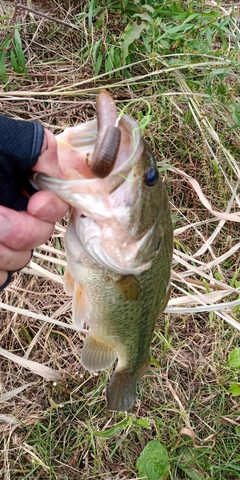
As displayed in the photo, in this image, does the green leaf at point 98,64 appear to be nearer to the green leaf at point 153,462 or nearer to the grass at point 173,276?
the grass at point 173,276

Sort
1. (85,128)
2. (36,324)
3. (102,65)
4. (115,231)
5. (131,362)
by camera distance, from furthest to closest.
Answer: (102,65)
(36,324)
(131,362)
(115,231)
(85,128)

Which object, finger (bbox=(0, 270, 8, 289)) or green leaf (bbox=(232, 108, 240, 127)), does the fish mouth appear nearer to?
finger (bbox=(0, 270, 8, 289))

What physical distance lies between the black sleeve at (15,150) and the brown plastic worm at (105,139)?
0.58ft

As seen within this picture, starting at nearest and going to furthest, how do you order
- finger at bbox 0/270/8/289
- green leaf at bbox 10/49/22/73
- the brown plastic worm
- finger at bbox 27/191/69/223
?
the brown plastic worm < finger at bbox 27/191/69/223 < finger at bbox 0/270/8/289 < green leaf at bbox 10/49/22/73

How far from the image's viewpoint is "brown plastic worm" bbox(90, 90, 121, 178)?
1.32m

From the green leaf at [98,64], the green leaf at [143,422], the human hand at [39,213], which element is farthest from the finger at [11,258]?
the green leaf at [98,64]

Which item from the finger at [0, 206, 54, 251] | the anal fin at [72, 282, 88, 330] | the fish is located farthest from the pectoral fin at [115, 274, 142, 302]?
the finger at [0, 206, 54, 251]

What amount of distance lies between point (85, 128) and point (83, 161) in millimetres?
95

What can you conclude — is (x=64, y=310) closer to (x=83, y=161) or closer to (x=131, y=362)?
(x=131, y=362)

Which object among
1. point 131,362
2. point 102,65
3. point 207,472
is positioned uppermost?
point 102,65

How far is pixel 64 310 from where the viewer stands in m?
2.94

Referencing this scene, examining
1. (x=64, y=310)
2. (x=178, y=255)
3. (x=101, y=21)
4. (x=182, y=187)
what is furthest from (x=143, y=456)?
(x=101, y=21)

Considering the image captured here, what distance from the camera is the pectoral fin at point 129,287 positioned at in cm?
166

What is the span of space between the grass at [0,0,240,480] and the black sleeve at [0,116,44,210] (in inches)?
47.7
